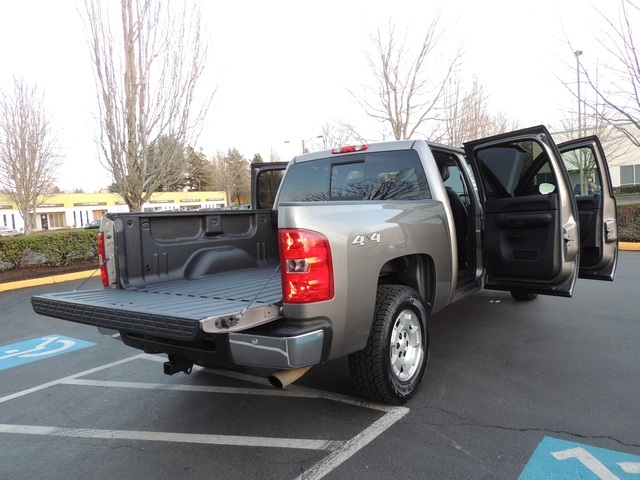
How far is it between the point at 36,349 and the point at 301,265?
469 centimetres

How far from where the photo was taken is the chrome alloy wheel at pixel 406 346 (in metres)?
3.38

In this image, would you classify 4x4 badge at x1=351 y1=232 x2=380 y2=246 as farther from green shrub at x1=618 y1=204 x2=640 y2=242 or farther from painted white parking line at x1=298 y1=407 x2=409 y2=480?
green shrub at x1=618 y1=204 x2=640 y2=242

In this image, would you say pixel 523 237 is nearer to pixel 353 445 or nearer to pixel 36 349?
pixel 353 445

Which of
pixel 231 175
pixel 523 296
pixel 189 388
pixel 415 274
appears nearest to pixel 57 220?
pixel 231 175

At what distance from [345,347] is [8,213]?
227 ft

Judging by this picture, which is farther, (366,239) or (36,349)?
(36,349)

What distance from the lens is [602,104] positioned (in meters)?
9.30

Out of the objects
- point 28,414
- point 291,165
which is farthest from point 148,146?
point 28,414

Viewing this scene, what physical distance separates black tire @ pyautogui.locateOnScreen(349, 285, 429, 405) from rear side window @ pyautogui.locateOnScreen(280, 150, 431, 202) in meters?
1.16

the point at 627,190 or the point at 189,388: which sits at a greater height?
the point at 627,190

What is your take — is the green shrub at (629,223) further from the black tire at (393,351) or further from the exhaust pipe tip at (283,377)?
the exhaust pipe tip at (283,377)

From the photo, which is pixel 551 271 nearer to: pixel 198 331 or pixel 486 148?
→ pixel 486 148

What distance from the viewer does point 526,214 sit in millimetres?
4355

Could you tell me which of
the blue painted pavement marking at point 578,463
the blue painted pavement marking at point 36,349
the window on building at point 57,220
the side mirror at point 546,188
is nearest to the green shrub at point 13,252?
the blue painted pavement marking at point 36,349
